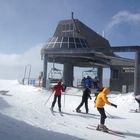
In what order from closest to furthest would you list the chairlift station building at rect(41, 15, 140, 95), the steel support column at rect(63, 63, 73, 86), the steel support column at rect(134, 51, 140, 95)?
the steel support column at rect(134, 51, 140, 95) < the chairlift station building at rect(41, 15, 140, 95) < the steel support column at rect(63, 63, 73, 86)

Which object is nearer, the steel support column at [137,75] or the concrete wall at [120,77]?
the steel support column at [137,75]

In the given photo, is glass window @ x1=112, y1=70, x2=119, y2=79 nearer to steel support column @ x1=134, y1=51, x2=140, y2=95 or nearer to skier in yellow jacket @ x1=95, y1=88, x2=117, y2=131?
steel support column @ x1=134, y1=51, x2=140, y2=95

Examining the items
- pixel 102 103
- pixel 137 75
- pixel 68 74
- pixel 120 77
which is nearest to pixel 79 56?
pixel 68 74

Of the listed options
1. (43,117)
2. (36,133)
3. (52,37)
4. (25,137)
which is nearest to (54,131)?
(36,133)

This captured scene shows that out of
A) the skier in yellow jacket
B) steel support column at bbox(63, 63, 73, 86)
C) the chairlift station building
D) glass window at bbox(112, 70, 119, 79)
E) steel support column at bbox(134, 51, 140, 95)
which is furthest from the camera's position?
steel support column at bbox(63, 63, 73, 86)

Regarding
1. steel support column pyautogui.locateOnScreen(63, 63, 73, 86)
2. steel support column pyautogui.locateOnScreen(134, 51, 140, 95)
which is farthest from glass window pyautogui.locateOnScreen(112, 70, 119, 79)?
steel support column pyautogui.locateOnScreen(134, 51, 140, 95)

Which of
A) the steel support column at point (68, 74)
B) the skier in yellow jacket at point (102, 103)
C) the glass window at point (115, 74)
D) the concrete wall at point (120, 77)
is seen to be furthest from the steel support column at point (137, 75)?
the steel support column at point (68, 74)

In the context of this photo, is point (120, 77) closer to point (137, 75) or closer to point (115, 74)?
point (115, 74)

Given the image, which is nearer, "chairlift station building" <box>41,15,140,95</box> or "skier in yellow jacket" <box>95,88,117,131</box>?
"skier in yellow jacket" <box>95,88,117,131</box>

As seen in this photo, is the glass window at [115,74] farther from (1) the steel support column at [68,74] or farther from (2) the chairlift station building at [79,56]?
(1) the steel support column at [68,74]

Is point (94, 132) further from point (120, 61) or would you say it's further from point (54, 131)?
point (120, 61)

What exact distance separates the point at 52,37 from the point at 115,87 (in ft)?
37.3

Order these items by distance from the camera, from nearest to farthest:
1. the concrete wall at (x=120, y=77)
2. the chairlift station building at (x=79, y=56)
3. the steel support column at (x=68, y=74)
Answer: the chairlift station building at (x=79, y=56)
the concrete wall at (x=120, y=77)
the steel support column at (x=68, y=74)

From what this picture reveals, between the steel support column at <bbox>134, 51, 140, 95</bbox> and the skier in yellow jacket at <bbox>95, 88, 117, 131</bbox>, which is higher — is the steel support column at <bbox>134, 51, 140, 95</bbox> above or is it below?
above
